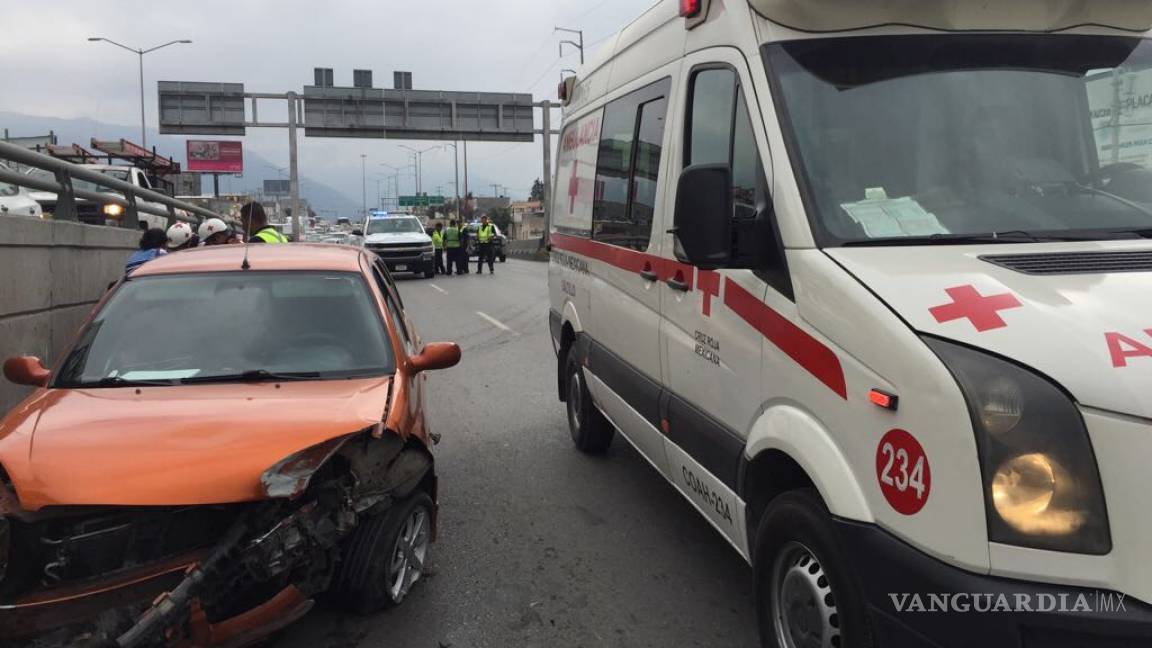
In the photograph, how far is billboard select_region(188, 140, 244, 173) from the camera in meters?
76.1

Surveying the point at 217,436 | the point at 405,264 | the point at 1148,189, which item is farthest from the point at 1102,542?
the point at 405,264

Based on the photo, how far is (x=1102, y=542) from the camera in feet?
6.06

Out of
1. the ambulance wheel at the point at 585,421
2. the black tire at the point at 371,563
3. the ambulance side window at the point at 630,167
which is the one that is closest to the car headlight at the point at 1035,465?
the black tire at the point at 371,563

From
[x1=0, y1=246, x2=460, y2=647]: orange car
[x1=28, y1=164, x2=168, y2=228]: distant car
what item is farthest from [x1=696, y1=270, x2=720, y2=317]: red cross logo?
[x1=28, y1=164, x2=168, y2=228]: distant car

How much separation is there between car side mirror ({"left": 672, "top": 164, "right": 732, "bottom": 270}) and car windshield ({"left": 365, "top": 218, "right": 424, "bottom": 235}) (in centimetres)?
2312

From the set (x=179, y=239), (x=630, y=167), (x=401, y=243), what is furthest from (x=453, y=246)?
(x=630, y=167)

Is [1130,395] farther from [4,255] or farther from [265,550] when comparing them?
[4,255]

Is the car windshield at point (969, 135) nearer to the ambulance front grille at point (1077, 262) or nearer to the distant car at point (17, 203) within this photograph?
the ambulance front grille at point (1077, 262)

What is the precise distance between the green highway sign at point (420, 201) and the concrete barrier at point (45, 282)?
103 m

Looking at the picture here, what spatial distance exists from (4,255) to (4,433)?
3172mm

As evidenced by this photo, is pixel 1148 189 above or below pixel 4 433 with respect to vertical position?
above

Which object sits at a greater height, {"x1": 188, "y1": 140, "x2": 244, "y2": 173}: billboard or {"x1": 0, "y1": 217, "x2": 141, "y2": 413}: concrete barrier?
{"x1": 188, "y1": 140, "x2": 244, "y2": 173}: billboard

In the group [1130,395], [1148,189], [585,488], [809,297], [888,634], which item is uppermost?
[1148,189]

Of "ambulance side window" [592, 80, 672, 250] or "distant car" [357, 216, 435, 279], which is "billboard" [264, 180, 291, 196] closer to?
"distant car" [357, 216, 435, 279]
